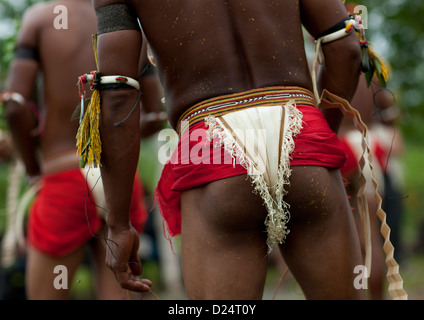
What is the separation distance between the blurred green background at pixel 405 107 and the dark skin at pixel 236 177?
5.08m

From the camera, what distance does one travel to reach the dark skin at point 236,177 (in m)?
1.90

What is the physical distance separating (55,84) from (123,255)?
1.57 metres

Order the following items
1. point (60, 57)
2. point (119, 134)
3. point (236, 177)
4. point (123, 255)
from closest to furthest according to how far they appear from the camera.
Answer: point (236, 177), point (119, 134), point (123, 255), point (60, 57)

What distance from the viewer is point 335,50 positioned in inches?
Result: 82.6

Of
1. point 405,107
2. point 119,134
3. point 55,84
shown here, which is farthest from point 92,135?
point 405,107

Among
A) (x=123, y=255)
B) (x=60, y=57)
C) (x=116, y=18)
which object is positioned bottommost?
(x=123, y=255)

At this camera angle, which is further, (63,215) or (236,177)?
(63,215)

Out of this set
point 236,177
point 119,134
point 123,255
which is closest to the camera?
point 236,177

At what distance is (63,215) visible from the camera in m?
3.40

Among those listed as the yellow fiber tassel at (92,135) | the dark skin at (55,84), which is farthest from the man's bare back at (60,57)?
the yellow fiber tassel at (92,135)

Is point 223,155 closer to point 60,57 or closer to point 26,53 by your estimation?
point 60,57

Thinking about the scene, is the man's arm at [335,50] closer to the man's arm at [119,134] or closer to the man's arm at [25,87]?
the man's arm at [119,134]

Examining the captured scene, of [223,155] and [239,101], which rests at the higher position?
[239,101]

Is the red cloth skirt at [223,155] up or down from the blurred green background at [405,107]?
up
